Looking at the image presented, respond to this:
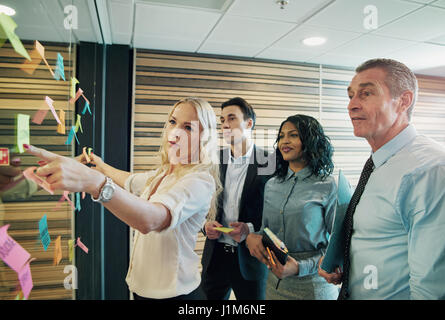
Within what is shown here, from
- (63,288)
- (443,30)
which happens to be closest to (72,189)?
(63,288)

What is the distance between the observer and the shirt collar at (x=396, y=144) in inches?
45.3

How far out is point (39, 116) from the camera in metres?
0.75

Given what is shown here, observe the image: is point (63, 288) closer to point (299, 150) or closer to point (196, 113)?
point (196, 113)

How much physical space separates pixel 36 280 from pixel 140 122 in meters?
2.49

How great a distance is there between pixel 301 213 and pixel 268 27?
1798mm

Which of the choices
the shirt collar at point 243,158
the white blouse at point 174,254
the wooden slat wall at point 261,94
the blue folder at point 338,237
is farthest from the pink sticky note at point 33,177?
the wooden slat wall at point 261,94

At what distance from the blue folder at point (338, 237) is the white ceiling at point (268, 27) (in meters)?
1.59

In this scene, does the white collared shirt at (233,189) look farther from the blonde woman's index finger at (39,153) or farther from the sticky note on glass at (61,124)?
the blonde woman's index finger at (39,153)

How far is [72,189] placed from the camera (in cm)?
70

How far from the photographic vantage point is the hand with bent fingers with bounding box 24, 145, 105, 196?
0.66m

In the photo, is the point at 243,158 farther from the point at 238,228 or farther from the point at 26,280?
the point at 26,280

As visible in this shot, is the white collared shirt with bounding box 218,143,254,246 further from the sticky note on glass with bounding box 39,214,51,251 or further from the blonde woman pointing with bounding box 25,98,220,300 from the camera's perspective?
the sticky note on glass with bounding box 39,214,51,251

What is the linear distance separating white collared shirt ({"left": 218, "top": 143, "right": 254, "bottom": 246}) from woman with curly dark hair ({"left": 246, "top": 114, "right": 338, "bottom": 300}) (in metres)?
0.30

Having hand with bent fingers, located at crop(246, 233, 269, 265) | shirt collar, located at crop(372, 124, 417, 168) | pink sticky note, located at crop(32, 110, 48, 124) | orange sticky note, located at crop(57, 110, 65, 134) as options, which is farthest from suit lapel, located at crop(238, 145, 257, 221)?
pink sticky note, located at crop(32, 110, 48, 124)
